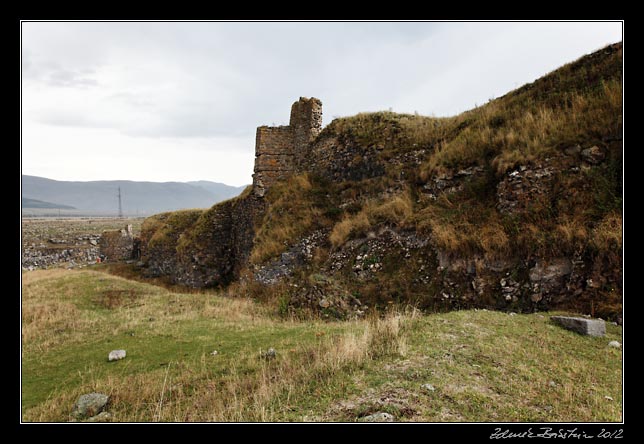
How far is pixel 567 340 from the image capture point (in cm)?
603

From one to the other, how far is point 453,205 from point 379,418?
914 cm

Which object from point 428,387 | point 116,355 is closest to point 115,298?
point 116,355

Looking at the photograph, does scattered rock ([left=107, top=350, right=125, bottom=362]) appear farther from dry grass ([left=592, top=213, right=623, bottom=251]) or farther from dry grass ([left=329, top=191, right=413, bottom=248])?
dry grass ([left=592, top=213, right=623, bottom=251])

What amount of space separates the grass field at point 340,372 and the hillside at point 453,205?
1.64 m

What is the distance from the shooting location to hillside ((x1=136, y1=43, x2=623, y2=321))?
8422mm

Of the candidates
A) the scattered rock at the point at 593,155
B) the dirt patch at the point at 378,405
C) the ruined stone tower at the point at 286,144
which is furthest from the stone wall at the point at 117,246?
the scattered rock at the point at 593,155

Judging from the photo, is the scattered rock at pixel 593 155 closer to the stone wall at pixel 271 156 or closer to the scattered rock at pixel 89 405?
the scattered rock at pixel 89 405

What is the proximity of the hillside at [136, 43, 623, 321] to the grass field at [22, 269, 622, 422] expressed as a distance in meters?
1.64

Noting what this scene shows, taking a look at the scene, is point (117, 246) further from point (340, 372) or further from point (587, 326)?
point (587, 326)

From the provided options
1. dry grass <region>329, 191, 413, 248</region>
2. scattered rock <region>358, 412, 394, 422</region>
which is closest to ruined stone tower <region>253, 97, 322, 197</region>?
dry grass <region>329, 191, 413, 248</region>

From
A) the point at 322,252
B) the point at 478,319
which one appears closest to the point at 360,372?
the point at 478,319

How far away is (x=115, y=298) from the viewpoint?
47.8 feet

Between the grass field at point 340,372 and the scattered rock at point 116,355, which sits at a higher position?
the grass field at point 340,372

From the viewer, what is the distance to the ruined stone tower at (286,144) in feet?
65.2
